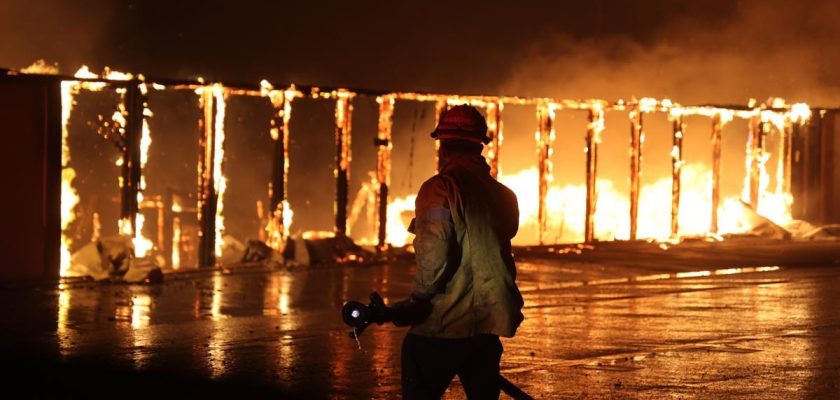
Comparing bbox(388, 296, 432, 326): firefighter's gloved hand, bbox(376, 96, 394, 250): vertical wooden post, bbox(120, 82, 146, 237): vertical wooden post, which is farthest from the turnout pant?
bbox(376, 96, 394, 250): vertical wooden post

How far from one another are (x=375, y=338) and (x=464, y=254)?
5457 mm

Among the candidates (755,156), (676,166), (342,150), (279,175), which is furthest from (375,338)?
(755,156)

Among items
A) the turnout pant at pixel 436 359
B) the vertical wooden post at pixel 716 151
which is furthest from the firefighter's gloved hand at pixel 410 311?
the vertical wooden post at pixel 716 151

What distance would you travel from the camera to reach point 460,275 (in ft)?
17.3

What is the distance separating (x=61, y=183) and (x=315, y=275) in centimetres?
339

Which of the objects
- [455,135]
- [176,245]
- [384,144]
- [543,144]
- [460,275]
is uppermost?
[543,144]

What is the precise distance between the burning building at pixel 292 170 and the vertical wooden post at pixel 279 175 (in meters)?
0.02

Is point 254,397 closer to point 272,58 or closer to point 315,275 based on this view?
point 315,275

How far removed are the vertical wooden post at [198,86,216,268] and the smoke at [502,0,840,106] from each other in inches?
490

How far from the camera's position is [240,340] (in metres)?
10.4

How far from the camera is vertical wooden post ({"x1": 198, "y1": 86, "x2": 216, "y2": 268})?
17.0 metres

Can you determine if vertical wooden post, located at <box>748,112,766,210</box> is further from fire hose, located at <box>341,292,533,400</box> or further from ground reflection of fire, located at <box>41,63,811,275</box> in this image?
fire hose, located at <box>341,292,533,400</box>

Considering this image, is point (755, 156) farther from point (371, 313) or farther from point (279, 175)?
point (371, 313)

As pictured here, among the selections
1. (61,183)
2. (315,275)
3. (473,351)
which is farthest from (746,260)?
(473,351)
